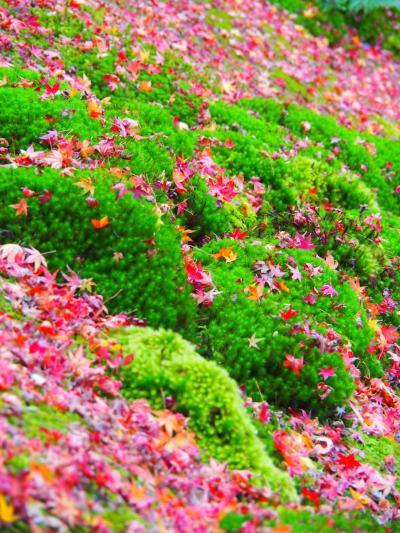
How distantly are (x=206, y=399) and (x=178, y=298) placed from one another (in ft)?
3.51

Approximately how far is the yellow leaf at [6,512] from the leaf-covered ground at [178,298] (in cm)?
1

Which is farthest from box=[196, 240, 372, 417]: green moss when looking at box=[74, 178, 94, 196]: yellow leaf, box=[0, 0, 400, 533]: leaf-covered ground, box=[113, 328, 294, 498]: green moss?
box=[74, 178, 94, 196]: yellow leaf

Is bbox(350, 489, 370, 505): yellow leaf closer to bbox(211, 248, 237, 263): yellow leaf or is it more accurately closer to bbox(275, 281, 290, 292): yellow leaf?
bbox(275, 281, 290, 292): yellow leaf

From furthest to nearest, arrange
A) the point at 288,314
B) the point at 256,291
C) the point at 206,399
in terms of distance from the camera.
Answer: the point at 256,291 < the point at 288,314 < the point at 206,399

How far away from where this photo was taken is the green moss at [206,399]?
394 cm

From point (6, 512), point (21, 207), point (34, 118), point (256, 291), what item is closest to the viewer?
point (6, 512)

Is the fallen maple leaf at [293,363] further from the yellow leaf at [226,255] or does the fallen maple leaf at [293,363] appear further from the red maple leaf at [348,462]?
the yellow leaf at [226,255]

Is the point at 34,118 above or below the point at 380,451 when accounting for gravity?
above

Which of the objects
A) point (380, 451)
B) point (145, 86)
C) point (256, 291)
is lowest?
point (380, 451)

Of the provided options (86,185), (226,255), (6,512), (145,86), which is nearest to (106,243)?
(86,185)

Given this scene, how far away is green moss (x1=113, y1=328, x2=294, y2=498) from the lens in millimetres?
3943

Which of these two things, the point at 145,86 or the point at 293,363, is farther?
the point at 145,86

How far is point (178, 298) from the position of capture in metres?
4.86

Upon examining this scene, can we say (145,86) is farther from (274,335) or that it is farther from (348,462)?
(348,462)
